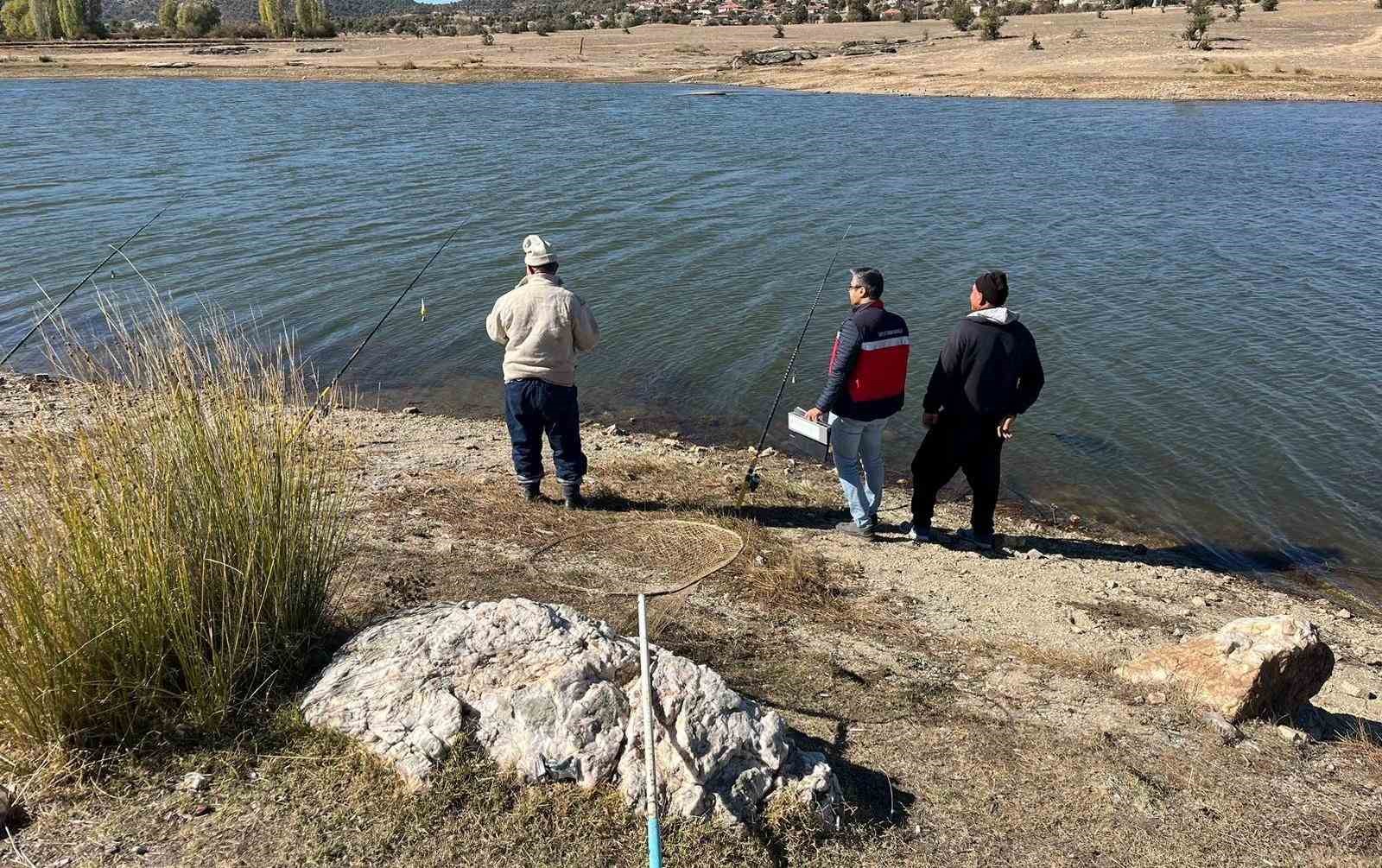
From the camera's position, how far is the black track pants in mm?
6836

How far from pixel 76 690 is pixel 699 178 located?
2022cm

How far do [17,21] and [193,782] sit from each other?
105m

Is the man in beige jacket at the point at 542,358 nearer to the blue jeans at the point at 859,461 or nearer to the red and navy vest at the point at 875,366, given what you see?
the red and navy vest at the point at 875,366

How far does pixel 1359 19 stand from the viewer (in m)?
49.3

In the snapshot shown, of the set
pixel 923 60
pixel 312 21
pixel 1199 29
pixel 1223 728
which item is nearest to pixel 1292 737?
pixel 1223 728

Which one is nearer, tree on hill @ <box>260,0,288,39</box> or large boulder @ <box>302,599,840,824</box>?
large boulder @ <box>302,599,840,824</box>

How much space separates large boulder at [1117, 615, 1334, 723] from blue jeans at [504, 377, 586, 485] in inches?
158

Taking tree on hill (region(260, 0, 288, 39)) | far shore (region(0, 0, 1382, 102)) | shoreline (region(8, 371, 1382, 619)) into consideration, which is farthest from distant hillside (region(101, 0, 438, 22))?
shoreline (region(8, 371, 1382, 619))

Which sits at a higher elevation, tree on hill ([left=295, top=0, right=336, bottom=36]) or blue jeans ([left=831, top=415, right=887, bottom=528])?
tree on hill ([left=295, top=0, right=336, bottom=36])

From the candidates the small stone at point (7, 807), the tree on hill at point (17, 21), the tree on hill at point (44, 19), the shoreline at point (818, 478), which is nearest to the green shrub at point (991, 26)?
the shoreline at point (818, 478)

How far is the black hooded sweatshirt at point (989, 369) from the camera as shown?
21.3 feet

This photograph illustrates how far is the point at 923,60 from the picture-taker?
48312 millimetres

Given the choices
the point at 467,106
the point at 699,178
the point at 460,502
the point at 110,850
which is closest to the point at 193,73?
the point at 467,106

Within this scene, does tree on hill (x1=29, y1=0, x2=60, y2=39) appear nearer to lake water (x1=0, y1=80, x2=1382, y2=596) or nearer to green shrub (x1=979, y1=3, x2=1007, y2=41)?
lake water (x1=0, y1=80, x2=1382, y2=596)
